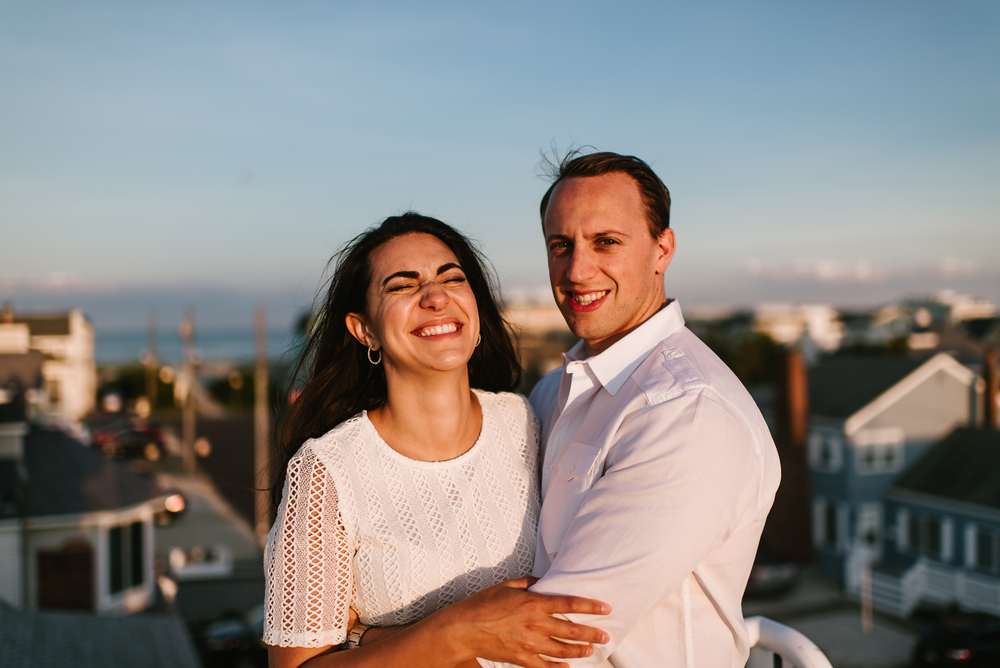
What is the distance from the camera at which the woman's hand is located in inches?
80.9

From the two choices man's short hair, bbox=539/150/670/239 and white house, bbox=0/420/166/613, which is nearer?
man's short hair, bbox=539/150/670/239

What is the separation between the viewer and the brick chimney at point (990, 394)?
23.2 metres

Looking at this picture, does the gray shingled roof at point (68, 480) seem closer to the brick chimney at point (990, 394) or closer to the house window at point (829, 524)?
the house window at point (829, 524)

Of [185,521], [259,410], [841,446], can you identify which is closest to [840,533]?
[841,446]

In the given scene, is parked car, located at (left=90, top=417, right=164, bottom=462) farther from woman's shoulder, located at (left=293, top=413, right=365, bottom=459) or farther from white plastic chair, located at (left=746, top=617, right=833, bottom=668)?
white plastic chair, located at (left=746, top=617, right=833, bottom=668)

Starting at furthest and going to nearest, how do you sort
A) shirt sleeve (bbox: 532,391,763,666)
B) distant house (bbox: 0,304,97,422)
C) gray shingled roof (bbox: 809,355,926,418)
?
distant house (bbox: 0,304,97,422) < gray shingled roof (bbox: 809,355,926,418) < shirt sleeve (bbox: 532,391,763,666)

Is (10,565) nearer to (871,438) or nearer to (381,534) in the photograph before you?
(381,534)

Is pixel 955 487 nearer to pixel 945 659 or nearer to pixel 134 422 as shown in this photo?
pixel 945 659

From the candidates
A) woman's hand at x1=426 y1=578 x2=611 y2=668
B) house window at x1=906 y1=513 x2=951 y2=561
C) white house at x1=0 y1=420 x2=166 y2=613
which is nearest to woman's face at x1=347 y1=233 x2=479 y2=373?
woman's hand at x1=426 y1=578 x2=611 y2=668

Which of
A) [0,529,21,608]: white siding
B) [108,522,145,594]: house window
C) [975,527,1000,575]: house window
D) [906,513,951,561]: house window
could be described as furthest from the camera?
[906,513,951,561]: house window

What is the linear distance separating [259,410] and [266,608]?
81.2 ft

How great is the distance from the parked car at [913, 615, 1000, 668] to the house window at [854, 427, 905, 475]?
6.72 meters

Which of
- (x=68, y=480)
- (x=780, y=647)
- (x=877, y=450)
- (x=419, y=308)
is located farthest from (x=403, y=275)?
(x=877, y=450)

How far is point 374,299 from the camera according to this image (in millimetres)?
2947
